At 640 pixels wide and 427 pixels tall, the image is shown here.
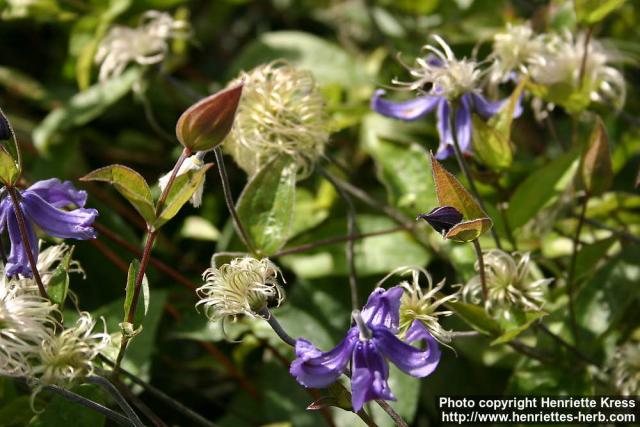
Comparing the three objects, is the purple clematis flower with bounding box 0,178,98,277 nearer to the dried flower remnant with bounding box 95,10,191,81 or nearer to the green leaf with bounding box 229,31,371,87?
the dried flower remnant with bounding box 95,10,191,81

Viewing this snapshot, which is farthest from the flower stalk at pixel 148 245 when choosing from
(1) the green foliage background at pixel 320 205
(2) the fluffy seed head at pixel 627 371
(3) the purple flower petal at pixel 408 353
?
(2) the fluffy seed head at pixel 627 371

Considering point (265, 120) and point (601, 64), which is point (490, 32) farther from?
point (265, 120)

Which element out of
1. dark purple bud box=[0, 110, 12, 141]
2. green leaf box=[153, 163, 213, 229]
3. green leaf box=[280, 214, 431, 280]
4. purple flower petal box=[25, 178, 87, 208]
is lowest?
green leaf box=[280, 214, 431, 280]

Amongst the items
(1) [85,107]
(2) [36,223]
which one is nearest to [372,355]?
(2) [36,223]

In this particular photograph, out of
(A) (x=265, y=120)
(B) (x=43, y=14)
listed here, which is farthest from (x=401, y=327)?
(B) (x=43, y=14)

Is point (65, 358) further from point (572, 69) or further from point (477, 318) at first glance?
point (572, 69)

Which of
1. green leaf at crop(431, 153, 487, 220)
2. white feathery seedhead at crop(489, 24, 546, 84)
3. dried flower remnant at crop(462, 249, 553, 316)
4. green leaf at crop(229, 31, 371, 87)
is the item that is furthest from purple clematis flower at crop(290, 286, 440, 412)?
green leaf at crop(229, 31, 371, 87)
